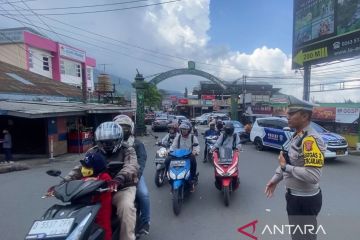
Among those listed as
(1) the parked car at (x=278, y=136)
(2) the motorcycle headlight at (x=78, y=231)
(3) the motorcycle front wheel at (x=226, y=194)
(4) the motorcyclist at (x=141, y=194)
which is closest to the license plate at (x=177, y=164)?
(3) the motorcycle front wheel at (x=226, y=194)

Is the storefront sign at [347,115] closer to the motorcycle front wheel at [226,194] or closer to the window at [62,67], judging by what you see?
the motorcycle front wheel at [226,194]

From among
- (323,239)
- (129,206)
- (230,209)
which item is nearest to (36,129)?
(230,209)

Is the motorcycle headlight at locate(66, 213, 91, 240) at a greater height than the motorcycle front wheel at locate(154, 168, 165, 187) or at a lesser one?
greater

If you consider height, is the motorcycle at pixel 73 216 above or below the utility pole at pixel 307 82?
below

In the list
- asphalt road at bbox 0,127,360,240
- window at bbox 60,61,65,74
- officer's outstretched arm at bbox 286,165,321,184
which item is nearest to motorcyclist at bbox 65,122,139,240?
asphalt road at bbox 0,127,360,240

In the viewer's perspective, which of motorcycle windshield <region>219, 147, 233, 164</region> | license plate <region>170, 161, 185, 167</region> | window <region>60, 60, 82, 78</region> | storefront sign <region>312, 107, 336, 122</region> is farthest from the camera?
window <region>60, 60, 82, 78</region>

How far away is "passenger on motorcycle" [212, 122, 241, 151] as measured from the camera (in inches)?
279

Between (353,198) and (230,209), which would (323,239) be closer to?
(230,209)

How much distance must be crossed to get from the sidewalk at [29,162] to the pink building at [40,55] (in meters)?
13.2

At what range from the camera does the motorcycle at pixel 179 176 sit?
5.64 meters

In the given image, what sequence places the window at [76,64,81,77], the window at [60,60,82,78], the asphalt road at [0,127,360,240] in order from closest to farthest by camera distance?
the asphalt road at [0,127,360,240], the window at [60,60,82,78], the window at [76,64,81,77]

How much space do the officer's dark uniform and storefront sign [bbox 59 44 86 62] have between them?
121 feet

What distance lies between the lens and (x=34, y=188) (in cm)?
803

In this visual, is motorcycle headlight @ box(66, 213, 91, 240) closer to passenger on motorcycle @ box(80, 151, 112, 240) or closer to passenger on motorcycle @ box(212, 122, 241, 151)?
passenger on motorcycle @ box(80, 151, 112, 240)
